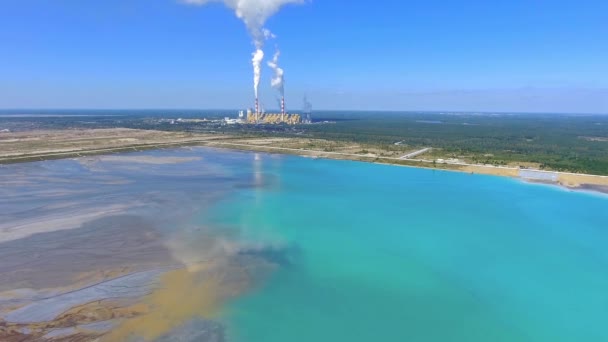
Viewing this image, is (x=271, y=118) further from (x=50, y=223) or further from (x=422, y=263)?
(x=422, y=263)

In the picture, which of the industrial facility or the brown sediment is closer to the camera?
the brown sediment

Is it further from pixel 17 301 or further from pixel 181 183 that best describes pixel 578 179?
pixel 17 301

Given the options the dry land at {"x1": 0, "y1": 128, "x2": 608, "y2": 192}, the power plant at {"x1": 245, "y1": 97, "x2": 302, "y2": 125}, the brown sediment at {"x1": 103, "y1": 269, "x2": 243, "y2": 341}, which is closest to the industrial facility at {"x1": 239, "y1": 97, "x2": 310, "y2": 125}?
the power plant at {"x1": 245, "y1": 97, "x2": 302, "y2": 125}

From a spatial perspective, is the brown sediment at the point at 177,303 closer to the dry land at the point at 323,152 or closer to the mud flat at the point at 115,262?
the mud flat at the point at 115,262

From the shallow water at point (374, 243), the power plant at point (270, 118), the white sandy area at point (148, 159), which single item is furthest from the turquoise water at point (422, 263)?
the power plant at point (270, 118)

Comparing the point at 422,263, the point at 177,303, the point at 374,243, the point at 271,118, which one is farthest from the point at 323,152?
the point at 271,118

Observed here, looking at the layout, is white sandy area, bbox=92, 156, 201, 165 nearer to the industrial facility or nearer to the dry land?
the dry land
